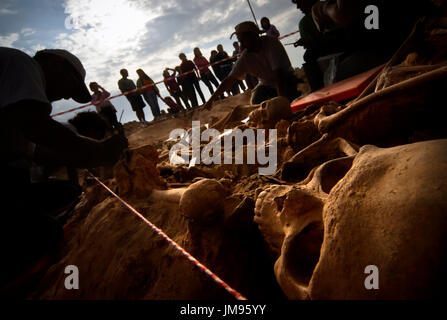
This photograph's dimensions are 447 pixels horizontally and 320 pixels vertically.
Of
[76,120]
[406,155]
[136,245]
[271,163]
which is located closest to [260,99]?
[271,163]

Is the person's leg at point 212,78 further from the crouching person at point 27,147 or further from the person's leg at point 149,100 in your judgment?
the crouching person at point 27,147

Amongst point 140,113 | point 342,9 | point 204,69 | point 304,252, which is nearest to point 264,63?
point 342,9

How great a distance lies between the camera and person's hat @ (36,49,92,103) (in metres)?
1.91

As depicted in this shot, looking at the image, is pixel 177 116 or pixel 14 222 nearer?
pixel 14 222

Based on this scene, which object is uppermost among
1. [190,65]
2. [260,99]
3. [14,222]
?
[190,65]

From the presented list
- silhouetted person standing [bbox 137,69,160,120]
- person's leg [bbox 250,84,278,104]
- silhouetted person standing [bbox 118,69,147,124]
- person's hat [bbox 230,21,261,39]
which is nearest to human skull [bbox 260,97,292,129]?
person's hat [bbox 230,21,261,39]

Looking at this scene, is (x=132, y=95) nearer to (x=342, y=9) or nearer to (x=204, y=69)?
(x=204, y=69)

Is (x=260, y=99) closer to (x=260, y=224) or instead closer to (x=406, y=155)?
(x=260, y=224)

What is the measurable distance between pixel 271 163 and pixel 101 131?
260cm

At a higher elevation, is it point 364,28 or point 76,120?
point 76,120

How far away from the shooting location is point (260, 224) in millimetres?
1240

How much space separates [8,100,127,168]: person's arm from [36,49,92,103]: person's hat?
0.68 meters

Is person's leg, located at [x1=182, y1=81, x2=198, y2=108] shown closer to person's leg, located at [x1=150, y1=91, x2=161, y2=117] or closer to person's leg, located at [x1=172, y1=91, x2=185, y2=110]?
person's leg, located at [x1=172, y1=91, x2=185, y2=110]

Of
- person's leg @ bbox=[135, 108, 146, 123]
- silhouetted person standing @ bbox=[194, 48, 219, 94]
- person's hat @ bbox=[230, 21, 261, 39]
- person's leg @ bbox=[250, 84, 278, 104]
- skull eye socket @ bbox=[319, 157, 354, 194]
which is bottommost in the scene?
skull eye socket @ bbox=[319, 157, 354, 194]
